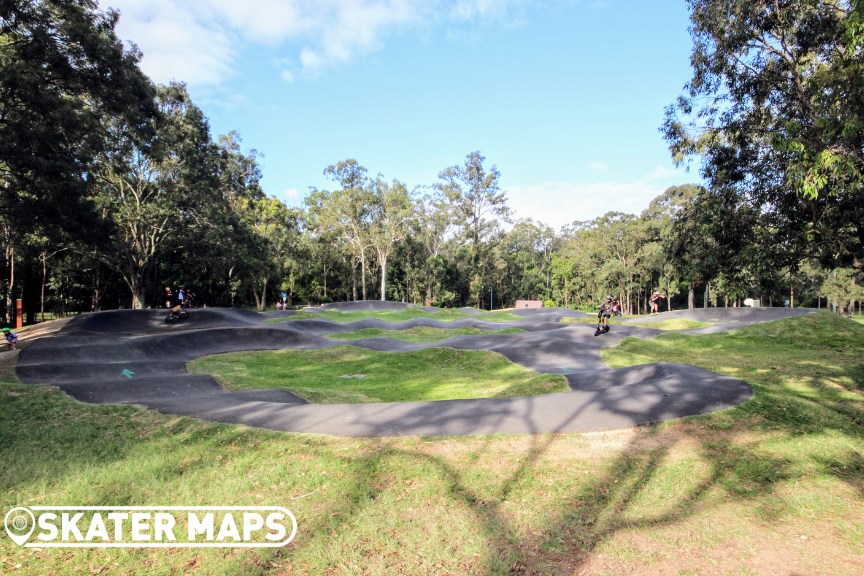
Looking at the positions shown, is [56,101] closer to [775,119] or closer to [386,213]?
[775,119]

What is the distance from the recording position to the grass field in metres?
3.64

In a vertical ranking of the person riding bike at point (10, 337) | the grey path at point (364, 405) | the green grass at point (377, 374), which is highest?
the person riding bike at point (10, 337)

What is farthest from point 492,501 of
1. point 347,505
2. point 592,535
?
point 347,505

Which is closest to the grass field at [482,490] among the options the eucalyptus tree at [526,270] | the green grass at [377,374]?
the green grass at [377,374]

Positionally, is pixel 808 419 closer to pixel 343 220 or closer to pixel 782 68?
pixel 782 68

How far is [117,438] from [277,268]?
134 feet

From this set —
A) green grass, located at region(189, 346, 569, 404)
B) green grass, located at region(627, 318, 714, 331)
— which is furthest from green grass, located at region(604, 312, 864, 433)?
green grass, located at region(627, 318, 714, 331)

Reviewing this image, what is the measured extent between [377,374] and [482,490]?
8580 millimetres

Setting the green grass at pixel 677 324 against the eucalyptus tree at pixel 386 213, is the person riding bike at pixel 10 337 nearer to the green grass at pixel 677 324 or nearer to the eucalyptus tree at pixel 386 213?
the green grass at pixel 677 324

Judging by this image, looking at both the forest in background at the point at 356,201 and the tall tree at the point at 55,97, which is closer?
the forest in background at the point at 356,201

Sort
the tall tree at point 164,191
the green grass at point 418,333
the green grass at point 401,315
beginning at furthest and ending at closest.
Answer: the green grass at point 401,315 < the tall tree at point 164,191 < the green grass at point 418,333

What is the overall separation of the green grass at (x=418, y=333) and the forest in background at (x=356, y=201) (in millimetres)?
9187

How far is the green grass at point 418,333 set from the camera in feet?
66.0

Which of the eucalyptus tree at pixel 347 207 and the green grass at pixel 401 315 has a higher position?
the eucalyptus tree at pixel 347 207
